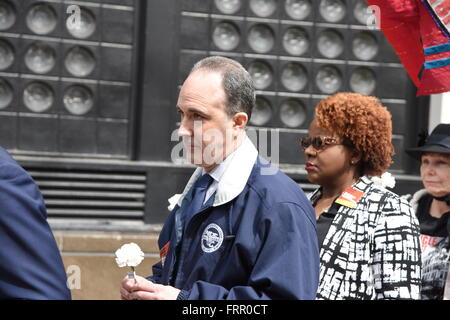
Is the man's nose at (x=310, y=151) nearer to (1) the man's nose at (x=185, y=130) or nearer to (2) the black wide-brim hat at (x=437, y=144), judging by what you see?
(2) the black wide-brim hat at (x=437, y=144)

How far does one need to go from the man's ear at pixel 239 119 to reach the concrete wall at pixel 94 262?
420 centimetres

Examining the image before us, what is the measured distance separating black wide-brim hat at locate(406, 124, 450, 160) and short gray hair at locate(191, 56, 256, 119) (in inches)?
91.9

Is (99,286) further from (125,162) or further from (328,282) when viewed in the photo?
(328,282)

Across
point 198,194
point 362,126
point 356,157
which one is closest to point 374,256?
point 356,157

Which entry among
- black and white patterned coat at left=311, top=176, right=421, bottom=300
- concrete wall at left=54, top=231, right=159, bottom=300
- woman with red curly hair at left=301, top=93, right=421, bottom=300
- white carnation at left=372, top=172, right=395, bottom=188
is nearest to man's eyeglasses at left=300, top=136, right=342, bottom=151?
woman with red curly hair at left=301, top=93, right=421, bottom=300

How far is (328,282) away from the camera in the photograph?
12.0ft

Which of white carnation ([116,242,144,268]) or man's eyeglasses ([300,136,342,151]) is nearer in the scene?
white carnation ([116,242,144,268])

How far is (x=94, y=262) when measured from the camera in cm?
684

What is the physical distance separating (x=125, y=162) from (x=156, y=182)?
13.2 inches

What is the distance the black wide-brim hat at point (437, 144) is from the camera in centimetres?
485

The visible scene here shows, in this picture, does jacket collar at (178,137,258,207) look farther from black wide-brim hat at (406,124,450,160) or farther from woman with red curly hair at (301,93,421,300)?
black wide-brim hat at (406,124,450,160)

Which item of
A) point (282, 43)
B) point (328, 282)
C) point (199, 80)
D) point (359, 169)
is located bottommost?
point (328, 282)

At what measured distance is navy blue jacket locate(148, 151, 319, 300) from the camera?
251 cm

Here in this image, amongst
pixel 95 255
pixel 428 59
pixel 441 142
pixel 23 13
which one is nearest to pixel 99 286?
pixel 95 255
